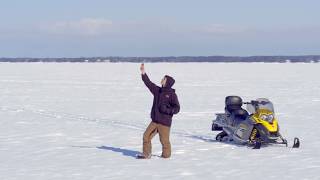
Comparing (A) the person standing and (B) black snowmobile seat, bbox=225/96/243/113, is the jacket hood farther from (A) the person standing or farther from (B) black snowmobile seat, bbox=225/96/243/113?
(B) black snowmobile seat, bbox=225/96/243/113

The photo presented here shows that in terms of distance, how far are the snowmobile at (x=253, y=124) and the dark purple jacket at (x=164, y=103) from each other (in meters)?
1.95

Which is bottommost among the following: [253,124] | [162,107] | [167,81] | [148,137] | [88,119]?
[88,119]

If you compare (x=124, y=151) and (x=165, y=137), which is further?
(x=124, y=151)

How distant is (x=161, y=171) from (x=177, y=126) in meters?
6.56

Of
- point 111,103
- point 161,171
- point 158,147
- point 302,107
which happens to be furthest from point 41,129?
point 302,107

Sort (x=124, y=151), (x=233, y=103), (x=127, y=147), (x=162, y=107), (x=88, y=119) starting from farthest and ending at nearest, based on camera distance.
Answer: (x=88, y=119), (x=233, y=103), (x=127, y=147), (x=124, y=151), (x=162, y=107)

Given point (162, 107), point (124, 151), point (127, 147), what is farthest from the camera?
point (127, 147)

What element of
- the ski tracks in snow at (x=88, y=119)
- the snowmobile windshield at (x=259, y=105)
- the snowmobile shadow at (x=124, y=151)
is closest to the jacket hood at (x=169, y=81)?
the snowmobile shadow at (x=124, y=151)

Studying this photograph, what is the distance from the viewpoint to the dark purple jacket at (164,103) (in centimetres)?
1028

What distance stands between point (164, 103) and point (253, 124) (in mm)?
2149

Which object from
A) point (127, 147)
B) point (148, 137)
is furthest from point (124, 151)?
point (148, 137)

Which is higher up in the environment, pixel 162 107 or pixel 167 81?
pixel 167 81

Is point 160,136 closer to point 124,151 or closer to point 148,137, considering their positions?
point 148,137

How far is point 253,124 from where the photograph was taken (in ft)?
38.0
